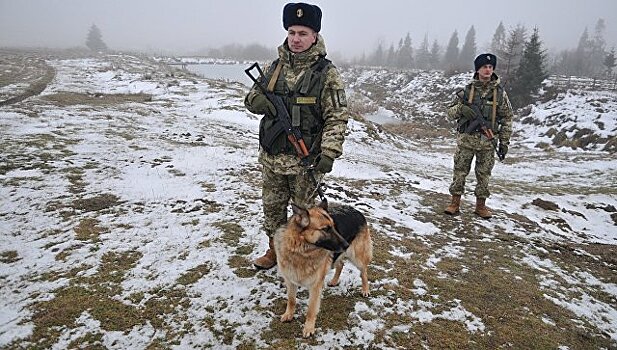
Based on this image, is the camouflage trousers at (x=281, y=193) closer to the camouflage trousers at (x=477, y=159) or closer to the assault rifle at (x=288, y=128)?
the assault rifle at (x=288, y=128)

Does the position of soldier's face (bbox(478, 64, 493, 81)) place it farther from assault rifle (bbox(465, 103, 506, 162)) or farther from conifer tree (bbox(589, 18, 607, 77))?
conifer tree (bbox(589, 18, 607, 77))

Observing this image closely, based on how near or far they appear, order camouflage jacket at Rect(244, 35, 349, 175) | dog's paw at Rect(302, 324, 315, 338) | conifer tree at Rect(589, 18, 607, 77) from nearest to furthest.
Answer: dog's paw at Rect(302, 324, 315, 338) → camouflage jacket at Rect(244, 35, 349, 175) → conifer tree at Rect(589, 18, 607, 77)

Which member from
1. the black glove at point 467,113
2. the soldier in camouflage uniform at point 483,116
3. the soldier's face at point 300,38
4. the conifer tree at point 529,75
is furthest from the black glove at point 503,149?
the conifer tree at point 529,75

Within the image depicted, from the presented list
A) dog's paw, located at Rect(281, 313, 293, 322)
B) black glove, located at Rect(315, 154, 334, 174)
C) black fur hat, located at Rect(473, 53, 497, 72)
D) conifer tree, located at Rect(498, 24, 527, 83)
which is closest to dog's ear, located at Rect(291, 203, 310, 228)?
black glove, located at Rect(315, 154, 334, 174)

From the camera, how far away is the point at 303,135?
13.7 ft

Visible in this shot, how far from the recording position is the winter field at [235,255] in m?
3.84

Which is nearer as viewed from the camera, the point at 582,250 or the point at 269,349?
the point at 269,349

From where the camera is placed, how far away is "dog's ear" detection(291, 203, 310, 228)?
3.43m

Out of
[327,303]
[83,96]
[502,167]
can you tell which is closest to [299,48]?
[327,303]

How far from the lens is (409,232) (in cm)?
672

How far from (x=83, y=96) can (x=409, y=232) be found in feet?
73.4

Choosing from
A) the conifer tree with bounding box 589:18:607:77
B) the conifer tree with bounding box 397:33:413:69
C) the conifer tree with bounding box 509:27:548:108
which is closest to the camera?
the conifer tree with bounding box 509:27:548:108

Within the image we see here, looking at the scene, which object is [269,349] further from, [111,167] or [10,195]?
[111,167]

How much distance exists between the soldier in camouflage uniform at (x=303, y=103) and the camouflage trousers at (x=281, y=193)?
13 millimetres
